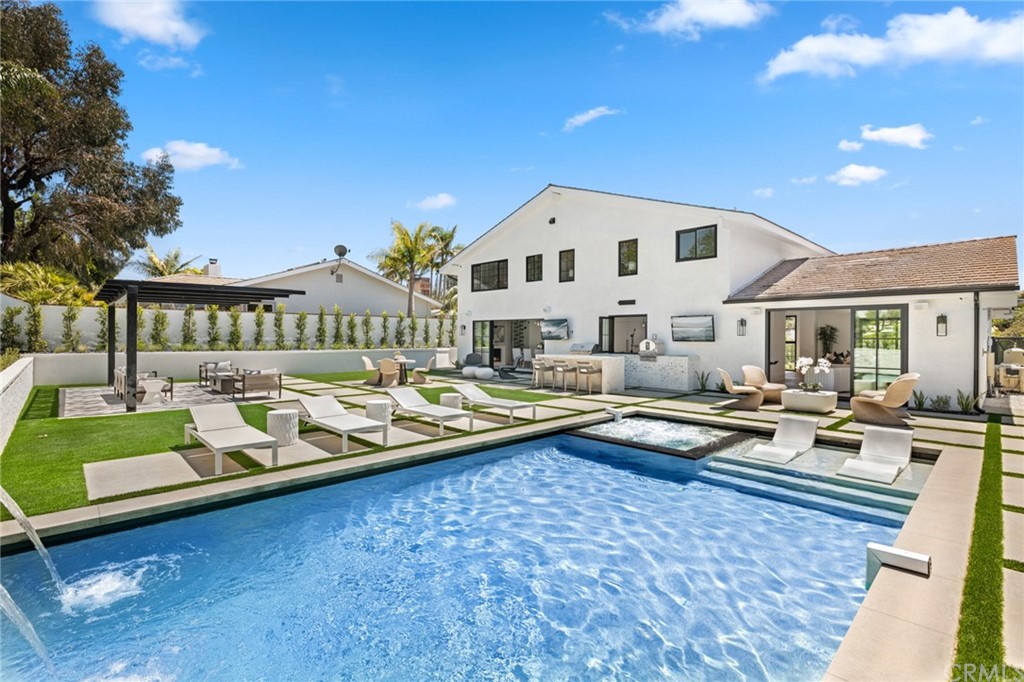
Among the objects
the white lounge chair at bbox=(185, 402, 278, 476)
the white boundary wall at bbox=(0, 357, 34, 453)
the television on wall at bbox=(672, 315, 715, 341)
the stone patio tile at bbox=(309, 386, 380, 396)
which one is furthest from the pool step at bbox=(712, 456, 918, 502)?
the white boundary wall at bbox=(0, 357, 34, 453)

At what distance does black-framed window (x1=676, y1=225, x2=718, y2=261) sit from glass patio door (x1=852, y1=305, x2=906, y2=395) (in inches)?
172

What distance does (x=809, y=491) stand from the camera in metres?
6.50

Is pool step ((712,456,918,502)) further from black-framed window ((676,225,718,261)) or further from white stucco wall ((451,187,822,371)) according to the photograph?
black-framed window ((676,225,718,261))

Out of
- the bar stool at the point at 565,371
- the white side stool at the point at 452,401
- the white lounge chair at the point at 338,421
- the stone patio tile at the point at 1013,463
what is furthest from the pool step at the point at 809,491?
the bar stool at the point at 565,371

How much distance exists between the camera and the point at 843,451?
819 centimetres

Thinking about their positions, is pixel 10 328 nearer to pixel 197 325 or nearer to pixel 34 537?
pixel 197 325

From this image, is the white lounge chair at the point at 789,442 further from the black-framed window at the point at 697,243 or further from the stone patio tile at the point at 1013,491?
the black-framed window at the point at 697,243

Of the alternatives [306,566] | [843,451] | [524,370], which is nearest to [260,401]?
[306,566]

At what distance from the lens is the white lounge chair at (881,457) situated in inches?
260

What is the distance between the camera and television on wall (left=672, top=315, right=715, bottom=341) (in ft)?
51.0

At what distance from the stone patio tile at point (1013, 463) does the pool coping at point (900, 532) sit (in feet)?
0.94

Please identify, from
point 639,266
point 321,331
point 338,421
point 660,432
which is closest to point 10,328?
point 321,331

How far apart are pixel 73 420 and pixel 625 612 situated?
10995mm

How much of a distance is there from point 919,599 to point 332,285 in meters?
26.4
